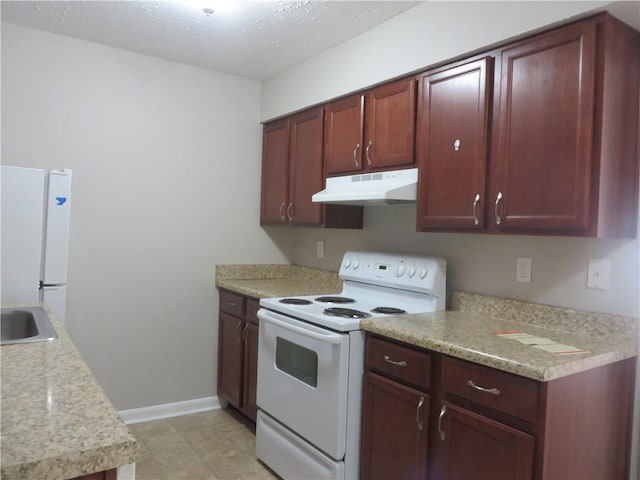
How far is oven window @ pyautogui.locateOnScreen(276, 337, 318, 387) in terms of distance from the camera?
2.21 metres

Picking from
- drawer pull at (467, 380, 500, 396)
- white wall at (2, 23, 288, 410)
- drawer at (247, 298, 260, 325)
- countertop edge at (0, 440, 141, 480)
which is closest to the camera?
countertop edge at (0, 440, 141, 480)

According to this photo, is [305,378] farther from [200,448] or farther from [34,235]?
[34,235]

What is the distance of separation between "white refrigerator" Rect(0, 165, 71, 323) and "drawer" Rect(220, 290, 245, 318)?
3.45 feet

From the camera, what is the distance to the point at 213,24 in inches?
99.9

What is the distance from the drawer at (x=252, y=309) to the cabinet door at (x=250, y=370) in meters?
0.03

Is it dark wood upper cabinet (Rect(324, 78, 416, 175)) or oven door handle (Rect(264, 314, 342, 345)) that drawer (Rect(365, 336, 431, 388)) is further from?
dark wood upper cabinet (Rect(324, 78, 416, 175))

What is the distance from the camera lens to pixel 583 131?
5.37ft

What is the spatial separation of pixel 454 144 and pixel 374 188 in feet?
1.59

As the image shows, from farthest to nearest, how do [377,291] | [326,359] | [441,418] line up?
[377,291]
[326,359]
[441,418]

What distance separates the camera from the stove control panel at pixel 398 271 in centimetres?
231

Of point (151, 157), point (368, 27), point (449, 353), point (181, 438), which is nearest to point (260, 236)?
point (151, 157)

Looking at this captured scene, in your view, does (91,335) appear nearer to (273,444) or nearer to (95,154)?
(95,154)

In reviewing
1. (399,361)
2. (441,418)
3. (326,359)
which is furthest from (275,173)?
(441,418)

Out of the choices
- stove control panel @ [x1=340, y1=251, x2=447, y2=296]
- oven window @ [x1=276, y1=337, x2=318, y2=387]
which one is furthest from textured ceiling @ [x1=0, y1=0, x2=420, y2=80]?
oven window @ [x1=276, y1=337, x2=318, y2=387]
